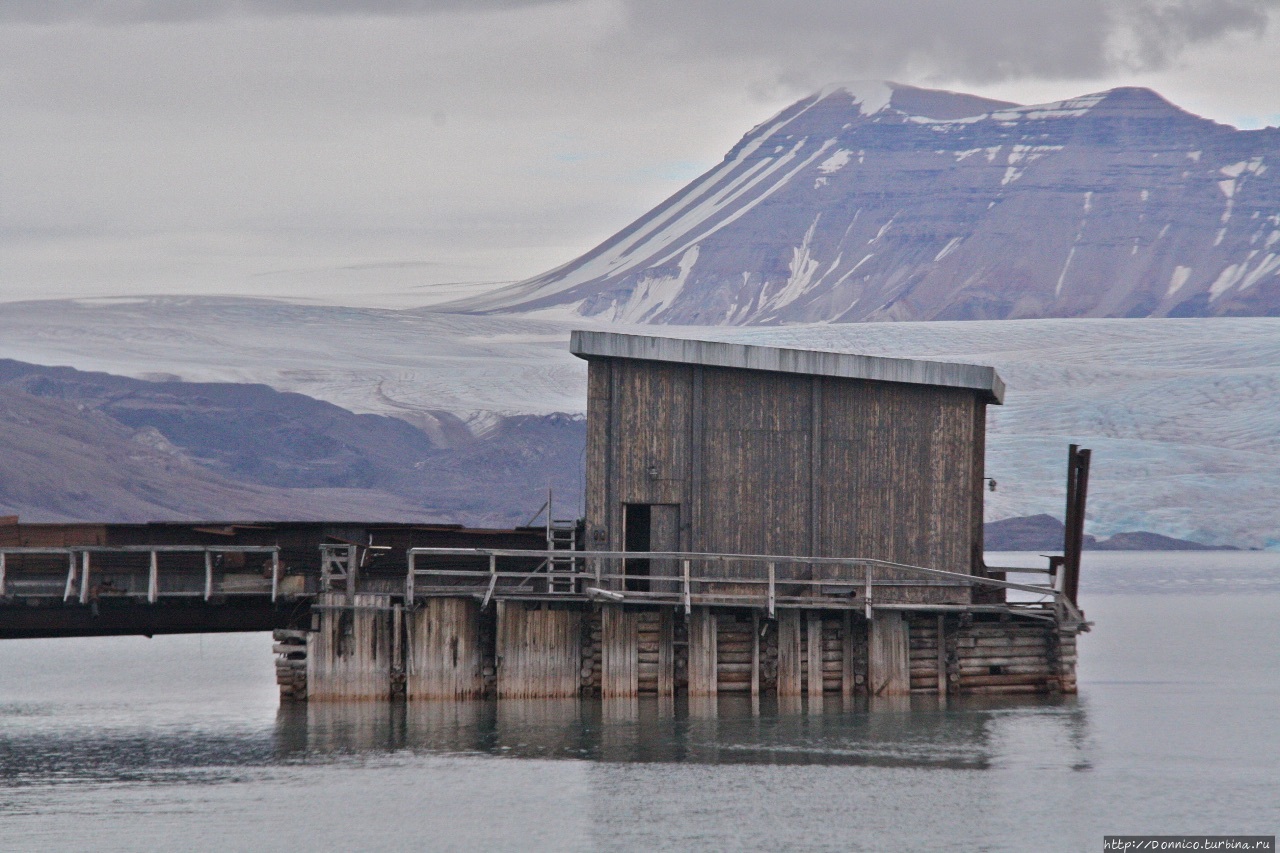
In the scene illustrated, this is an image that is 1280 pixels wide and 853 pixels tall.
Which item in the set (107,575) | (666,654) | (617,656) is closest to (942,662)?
(666,654)

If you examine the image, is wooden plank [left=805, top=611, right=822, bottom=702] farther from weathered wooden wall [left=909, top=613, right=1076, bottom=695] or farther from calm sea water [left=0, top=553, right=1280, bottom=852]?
weathered wooden wall [left=909, top=613, right=1076, bottom=695]

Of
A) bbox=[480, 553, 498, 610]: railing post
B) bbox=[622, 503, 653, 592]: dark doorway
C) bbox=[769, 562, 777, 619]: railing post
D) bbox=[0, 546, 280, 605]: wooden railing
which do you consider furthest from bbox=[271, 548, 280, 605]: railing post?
bbox=[769, 562, 777, 619]: railing post

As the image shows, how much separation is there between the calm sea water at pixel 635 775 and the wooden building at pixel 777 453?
3585 mm

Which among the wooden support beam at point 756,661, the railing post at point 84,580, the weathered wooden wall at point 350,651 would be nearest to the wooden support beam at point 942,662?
the wooden support beam at point 756,661

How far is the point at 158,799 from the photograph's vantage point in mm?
30109

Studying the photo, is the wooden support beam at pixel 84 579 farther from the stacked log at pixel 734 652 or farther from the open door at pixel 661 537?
the stacked log at pixel 734 652

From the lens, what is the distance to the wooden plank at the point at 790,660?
3741 centimetres

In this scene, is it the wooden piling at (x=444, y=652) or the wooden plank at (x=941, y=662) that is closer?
the wooden piling at (x=444, y=652)

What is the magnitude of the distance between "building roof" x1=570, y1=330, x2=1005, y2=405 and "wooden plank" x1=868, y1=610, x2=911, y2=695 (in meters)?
4.93

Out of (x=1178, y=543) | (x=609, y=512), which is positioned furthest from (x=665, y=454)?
(x=1178, y=543)

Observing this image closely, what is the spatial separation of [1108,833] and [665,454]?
44.0 ft

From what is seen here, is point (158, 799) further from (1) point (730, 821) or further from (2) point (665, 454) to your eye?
(2) point (665, 454)

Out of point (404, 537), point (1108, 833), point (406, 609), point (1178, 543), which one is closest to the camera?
point (1108, 833)

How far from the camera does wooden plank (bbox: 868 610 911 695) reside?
3756cm
